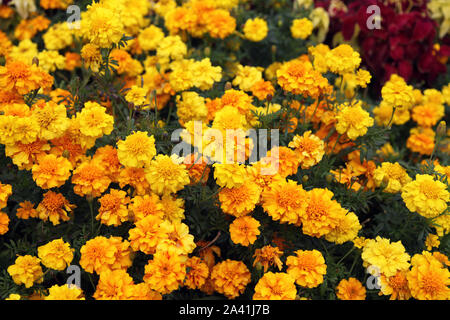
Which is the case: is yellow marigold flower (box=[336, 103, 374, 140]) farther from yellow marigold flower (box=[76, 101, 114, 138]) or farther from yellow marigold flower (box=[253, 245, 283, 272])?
yellow marigold flower (box=[76, 101, 114, 138])

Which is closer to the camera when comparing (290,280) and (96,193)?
(290,280)

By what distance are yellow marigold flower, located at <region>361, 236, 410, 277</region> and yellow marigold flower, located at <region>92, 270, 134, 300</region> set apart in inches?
34.4

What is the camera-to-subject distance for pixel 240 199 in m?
1.64

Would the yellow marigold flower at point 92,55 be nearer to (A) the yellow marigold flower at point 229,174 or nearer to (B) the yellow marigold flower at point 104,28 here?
(B) the yellow marigold flower at point 104,28

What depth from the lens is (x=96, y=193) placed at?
1.73 metres

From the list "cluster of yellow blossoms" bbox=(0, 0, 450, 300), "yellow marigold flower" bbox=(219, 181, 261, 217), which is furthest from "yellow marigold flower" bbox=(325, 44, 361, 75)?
"yellow marigold flower" bbox=(219, 181, 261, 217)

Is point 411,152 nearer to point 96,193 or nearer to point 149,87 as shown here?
point 149,87

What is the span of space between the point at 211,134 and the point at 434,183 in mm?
885

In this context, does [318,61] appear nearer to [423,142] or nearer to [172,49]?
[172,49]

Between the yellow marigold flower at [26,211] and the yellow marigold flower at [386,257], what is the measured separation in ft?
4.31

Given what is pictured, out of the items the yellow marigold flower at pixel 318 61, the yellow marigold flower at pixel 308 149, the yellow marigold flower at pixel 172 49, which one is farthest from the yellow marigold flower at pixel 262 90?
the yellow marigold flower at pixel 172 49
